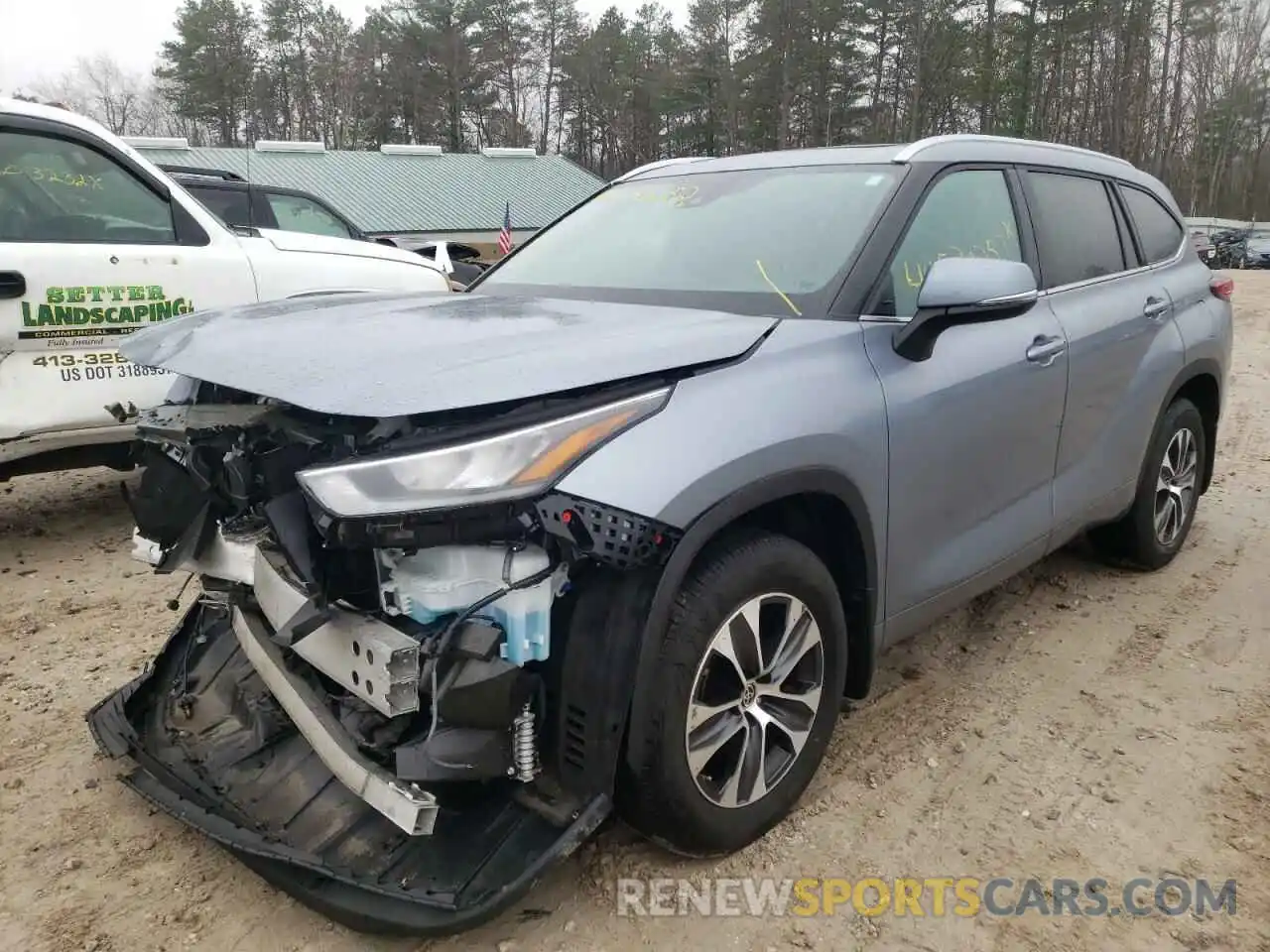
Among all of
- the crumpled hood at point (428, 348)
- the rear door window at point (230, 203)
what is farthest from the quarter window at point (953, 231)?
the rear door window at point (230, 203)

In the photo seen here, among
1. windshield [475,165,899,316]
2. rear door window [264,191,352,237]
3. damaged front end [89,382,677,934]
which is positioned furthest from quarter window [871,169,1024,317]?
rear door window [264,191,352,237]

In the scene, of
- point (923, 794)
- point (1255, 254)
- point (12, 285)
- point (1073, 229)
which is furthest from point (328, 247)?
point (1255, 254)

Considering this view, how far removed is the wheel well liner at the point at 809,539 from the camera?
6.48ft

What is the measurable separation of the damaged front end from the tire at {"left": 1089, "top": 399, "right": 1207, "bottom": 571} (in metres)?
2.96

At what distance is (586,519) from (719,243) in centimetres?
146

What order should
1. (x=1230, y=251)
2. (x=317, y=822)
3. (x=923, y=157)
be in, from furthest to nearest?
(x=1230, y=251) < (x=923, y=157) < (x=317, y=822)

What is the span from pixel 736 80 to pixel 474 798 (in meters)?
46.9

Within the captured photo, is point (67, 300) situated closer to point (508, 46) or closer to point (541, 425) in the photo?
point (541, 425)

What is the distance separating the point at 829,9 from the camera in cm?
4134

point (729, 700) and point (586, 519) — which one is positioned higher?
point (586, 519)

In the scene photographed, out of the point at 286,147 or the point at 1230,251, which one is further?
the point at 1230,251

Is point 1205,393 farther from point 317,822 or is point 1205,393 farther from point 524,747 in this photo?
point 317,822

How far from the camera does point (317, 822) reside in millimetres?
2104

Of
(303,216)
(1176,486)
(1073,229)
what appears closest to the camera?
(1073,229)
